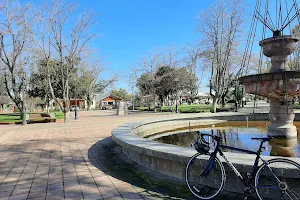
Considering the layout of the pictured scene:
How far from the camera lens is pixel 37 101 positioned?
A: 51.3m

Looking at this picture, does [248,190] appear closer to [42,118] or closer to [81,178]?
[81,178]

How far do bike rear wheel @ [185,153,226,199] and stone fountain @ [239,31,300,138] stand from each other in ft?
11.2

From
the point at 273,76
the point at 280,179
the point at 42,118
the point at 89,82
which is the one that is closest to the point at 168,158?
the point at 280,179

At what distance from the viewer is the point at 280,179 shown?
319cm

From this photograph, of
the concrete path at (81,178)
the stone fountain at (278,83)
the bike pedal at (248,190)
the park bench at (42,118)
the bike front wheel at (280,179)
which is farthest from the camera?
the park bench at (42,118)

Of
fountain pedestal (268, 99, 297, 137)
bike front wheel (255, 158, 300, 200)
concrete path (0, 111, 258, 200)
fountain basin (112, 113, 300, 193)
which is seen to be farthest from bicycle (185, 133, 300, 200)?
fountain pedestal (268, 99, 297, 137)

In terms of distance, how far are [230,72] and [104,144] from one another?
25508 millimetres

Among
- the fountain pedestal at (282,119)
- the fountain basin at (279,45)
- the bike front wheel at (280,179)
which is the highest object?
the fountain basin at (279,45)

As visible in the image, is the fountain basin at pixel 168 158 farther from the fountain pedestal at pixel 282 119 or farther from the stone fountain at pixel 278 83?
the fountain pedestal at pixel 282 119

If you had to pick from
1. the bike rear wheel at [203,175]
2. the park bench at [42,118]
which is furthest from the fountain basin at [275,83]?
the park bench at [42,118]

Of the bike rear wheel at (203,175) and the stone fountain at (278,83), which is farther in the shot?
the stone fountain at (278,83)

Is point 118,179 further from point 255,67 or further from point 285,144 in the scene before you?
point 255,67

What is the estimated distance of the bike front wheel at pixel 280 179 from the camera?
306 cm

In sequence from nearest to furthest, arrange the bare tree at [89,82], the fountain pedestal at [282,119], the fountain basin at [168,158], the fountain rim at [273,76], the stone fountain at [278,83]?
the fountain basin at [168,158] < the fountain rim at [273,76] < the stone fountain at [278,83] < the fountain pedestal at [282,119] < the bare tree at [89,82]
